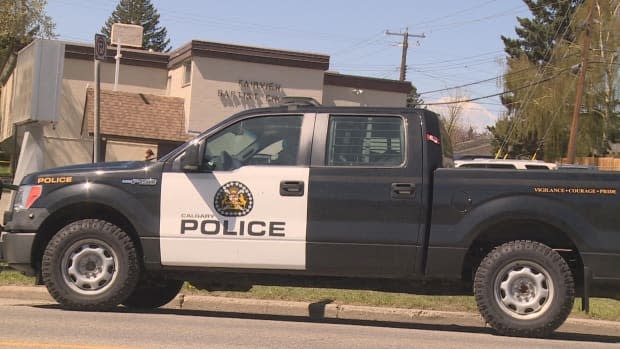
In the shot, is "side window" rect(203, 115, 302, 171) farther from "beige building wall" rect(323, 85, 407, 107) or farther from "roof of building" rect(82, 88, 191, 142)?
"beige building wall" rect(323, 85, 407, 107)

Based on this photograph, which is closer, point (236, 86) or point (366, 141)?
point (366, 141)

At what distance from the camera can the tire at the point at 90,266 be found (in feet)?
24.1

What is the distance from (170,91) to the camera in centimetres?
3173

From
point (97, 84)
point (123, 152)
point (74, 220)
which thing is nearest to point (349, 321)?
point (74, 220)

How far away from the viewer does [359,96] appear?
108 ft

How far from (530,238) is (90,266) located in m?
4.16

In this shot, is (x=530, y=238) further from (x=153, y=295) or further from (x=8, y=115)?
(x=8, y=115)

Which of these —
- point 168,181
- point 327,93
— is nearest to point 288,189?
point 168,181

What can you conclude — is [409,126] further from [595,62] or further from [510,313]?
[595,62]

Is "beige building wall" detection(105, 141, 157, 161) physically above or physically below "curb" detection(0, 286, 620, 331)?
above

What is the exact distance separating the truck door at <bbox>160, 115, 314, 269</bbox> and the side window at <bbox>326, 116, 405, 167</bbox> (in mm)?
258

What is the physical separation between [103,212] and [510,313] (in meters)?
3.97

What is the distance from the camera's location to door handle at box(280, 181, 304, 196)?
7.14 metres

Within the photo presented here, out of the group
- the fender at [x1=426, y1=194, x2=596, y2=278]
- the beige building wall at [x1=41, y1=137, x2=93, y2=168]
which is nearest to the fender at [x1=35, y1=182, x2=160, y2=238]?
the fender at [x1=426, y1=194, x2=596, y2=278]
